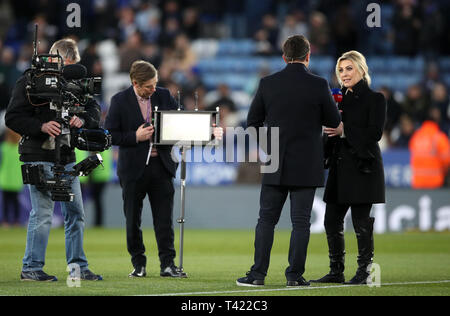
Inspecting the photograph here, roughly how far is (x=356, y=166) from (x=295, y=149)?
80 cm

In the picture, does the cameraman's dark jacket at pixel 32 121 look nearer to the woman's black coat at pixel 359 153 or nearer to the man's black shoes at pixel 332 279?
the woman's black coat at pixel 359 153

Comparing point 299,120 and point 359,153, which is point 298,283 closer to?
point 359,153

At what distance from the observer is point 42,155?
386 inches

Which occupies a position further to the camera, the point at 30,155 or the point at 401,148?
the point at 401,148

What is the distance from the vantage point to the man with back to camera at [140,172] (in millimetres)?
10508

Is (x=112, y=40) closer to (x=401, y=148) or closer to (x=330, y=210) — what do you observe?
(x=401, y=148)

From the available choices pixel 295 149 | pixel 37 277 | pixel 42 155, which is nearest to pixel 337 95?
pixel 295 149

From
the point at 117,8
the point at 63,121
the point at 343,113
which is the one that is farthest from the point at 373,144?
the point at 117,8

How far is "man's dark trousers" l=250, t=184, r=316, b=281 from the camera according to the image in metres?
9.28

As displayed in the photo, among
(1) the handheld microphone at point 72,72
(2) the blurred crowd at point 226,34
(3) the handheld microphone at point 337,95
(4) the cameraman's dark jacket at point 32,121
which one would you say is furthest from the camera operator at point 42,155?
(2) the blurred crowd at point 226,34

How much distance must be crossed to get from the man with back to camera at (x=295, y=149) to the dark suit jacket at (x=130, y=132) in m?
1.63

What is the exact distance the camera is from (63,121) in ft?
31.2
